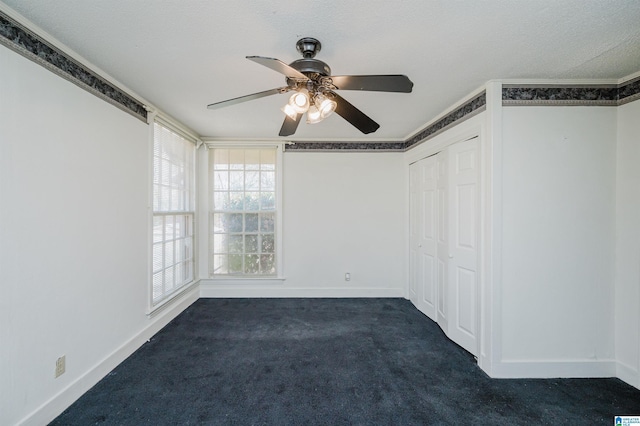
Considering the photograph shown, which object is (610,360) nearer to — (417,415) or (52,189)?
(417,415)

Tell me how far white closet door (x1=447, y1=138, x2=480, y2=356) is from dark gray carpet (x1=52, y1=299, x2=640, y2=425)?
0.24 metres

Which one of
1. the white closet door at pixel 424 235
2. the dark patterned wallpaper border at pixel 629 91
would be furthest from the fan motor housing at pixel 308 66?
the dark patterned wallpaper border at pixel 629 91

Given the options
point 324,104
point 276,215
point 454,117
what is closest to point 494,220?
point 454,117

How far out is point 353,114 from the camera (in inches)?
→ 70.3

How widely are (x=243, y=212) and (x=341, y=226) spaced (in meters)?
1.58

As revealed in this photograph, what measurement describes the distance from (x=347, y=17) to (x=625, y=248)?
9.35ft

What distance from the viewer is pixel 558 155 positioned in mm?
2176

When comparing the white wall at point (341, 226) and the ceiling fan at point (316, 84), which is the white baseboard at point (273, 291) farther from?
the ceiling fan at point (316, 84)

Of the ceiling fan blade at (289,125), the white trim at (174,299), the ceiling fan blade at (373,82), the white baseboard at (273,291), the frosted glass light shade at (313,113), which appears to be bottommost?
the white baseboard at (273,291)

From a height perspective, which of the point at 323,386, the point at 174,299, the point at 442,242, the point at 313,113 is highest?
the point at 313,113

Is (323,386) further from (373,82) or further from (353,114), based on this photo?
(373,82)

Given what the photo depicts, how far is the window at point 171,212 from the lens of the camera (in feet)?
9.68

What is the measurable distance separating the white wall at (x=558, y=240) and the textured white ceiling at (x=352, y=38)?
1.52 feet

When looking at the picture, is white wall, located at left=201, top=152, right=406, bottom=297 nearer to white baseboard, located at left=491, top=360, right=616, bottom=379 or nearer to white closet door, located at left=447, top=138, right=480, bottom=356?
white closet door, located at left=447, top=138, right=480, bottom=356
